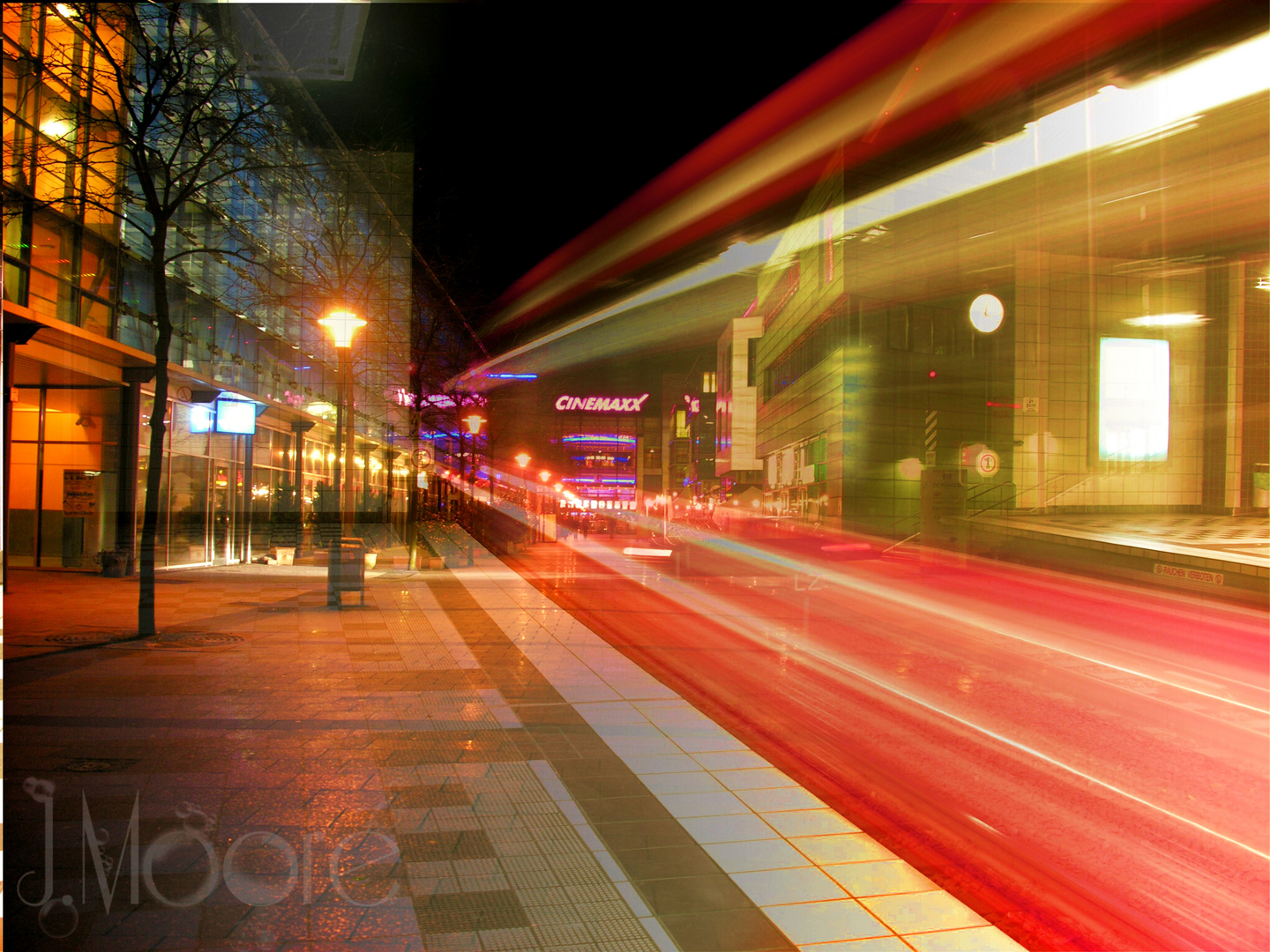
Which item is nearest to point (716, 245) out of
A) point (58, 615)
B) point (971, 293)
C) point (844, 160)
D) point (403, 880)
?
point (844, 160)

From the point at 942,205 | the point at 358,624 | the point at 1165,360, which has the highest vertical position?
the point at 942,205

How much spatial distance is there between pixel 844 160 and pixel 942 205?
4.31 m

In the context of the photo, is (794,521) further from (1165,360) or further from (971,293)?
(1165,360)

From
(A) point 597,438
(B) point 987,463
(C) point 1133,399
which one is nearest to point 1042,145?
(C) point 1133,399

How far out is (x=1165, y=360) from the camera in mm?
22359

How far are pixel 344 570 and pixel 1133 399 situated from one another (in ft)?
73.4

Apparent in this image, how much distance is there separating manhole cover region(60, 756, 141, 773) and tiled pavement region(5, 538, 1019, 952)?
25mm

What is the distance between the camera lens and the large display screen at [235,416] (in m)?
20.1

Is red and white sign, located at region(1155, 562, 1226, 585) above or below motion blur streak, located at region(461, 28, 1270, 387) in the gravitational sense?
below

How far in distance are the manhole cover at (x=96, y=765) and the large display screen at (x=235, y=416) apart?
16.1 metres

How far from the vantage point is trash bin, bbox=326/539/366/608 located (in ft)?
45.5

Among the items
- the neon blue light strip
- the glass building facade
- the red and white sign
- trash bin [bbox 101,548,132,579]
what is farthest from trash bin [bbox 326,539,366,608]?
the neon blue light strip

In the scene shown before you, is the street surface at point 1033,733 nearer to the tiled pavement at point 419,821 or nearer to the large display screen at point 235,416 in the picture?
the tiled pavement at point 419,821

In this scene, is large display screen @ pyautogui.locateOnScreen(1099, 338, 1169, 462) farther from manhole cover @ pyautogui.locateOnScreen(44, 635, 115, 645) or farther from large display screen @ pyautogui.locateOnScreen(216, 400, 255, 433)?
manhole cover @ pyautogui.locateOnScreen(44, 635, 115, 645)
